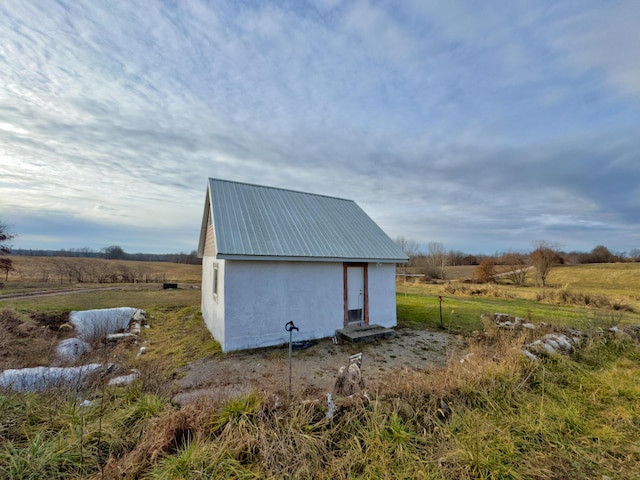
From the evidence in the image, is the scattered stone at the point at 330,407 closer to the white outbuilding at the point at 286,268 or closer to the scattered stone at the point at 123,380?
the scattered stone at the point at 123,380

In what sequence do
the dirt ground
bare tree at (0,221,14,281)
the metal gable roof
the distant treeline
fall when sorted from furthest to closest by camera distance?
the distant treeline
bare tree at (0,221,14,281)
the metal gable roof
the dirt ground

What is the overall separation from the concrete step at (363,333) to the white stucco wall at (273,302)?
0.34 metres

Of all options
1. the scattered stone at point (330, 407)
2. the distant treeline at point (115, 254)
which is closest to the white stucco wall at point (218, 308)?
the scattered stone at point (330, 407)

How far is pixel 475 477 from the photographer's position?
276 centimetres

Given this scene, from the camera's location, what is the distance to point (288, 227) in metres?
9.45

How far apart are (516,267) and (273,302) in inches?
1167

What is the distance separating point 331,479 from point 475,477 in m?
1.49

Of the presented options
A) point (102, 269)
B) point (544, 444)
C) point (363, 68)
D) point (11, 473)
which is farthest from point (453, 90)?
point (102, 269)

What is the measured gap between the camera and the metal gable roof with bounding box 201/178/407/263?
8.02 meters

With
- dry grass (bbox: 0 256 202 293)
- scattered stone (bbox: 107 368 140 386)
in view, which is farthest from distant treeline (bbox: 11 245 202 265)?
scattered stone (bbox: 107 368 140 386)

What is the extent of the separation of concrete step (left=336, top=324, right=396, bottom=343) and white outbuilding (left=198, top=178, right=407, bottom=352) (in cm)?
29

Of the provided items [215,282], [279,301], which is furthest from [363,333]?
[215,282]

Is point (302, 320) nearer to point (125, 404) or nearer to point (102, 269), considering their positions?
point (125, 404)

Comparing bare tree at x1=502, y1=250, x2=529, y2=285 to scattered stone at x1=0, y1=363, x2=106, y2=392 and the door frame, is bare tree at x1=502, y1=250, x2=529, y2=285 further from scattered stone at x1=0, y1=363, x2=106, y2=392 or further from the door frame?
scattered stone at x1=0, y1=363, x2=106, y2=392
